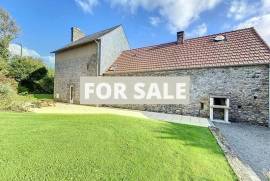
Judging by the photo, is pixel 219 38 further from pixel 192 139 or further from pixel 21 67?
pixel 21 67

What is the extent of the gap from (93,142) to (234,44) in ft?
37.1

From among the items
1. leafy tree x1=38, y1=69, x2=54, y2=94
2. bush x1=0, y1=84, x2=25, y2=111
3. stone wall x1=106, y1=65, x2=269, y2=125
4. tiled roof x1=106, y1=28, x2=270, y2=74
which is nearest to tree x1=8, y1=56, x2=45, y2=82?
leafy tree x1=38, y1=69, x2=54, y2=94

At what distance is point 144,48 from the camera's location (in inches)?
707

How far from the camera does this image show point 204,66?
40.0 feet

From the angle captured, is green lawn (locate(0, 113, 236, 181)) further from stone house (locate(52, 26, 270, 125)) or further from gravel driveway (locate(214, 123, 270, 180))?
stone house (locate(52, 26, 270, 125))

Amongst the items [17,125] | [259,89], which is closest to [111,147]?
[17,125]

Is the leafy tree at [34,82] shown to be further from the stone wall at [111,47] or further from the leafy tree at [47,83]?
the stone wall at [111,47]

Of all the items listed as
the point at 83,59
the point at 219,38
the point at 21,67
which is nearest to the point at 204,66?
the point at 219,38

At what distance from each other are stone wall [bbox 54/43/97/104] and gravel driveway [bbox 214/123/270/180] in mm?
12210

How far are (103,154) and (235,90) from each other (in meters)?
9.09

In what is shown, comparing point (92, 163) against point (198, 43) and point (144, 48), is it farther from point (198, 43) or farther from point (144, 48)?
point (144, 48)

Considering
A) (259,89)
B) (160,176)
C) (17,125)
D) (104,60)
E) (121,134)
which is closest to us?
(160,176)

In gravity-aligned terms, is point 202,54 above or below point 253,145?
above

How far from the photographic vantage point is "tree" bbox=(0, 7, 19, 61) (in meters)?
30.2
